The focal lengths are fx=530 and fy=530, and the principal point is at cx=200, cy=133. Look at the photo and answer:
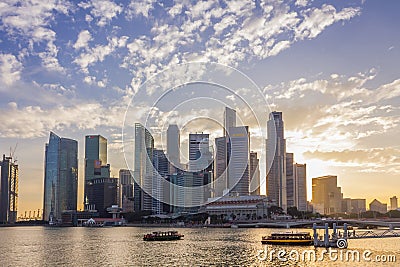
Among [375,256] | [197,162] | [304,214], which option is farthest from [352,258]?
[304,214]

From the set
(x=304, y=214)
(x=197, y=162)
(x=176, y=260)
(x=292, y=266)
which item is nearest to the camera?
(x=292, y=266)

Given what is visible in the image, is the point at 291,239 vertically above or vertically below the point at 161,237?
above

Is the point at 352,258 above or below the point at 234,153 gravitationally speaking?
below

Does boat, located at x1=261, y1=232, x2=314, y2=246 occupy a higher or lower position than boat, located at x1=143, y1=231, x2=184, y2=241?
higher

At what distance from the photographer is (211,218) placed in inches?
7372

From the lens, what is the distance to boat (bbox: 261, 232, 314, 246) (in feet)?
232

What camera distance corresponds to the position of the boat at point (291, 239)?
70.6 metres

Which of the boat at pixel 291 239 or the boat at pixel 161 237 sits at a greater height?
the boat at pixel 291 239

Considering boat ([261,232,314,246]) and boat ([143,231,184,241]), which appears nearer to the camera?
boat ([261,232,314,246])

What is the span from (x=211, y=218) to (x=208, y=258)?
132m

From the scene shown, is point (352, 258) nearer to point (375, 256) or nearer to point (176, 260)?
point (375, 256)

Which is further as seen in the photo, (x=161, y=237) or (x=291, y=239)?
(x=161, y=237)

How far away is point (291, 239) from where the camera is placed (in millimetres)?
72250

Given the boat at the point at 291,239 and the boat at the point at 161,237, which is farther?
the boat at the point at 161,237
